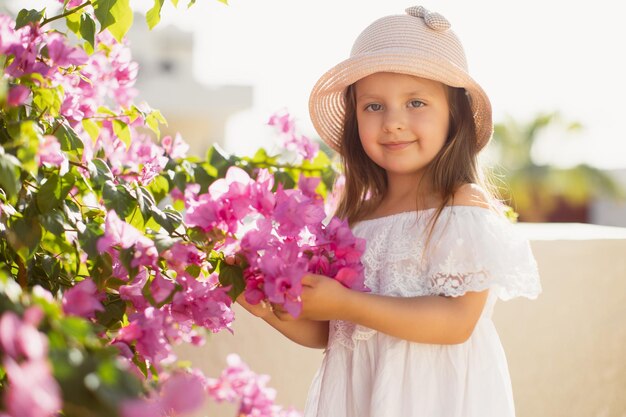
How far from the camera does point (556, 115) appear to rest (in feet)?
46.3

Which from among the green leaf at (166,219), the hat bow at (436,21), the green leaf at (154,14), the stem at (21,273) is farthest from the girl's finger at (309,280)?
the hat bow at (436,21)

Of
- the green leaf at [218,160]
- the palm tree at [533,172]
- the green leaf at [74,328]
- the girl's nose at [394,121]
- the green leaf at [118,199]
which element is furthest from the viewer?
the palm tree at [533,172]

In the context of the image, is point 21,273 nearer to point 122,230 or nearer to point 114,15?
point 122,230

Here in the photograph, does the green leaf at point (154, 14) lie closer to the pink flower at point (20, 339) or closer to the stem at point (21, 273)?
the stem at point (21, 273)

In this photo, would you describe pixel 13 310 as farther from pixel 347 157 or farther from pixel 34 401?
pixel 347 157

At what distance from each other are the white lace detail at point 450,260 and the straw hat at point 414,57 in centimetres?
29

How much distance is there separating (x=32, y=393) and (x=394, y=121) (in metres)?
1.19

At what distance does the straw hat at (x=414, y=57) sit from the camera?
1573 millimetres

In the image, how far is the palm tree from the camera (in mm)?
13945

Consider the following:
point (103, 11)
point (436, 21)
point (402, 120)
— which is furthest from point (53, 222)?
point (436, 21)

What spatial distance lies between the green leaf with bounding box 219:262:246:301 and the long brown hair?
56 centimetres

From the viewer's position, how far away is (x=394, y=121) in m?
1.55

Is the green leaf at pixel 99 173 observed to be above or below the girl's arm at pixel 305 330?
above

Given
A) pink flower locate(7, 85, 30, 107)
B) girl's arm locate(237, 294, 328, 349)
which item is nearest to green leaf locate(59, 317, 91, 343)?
pink flower locate(7, 85, 30, 107)
